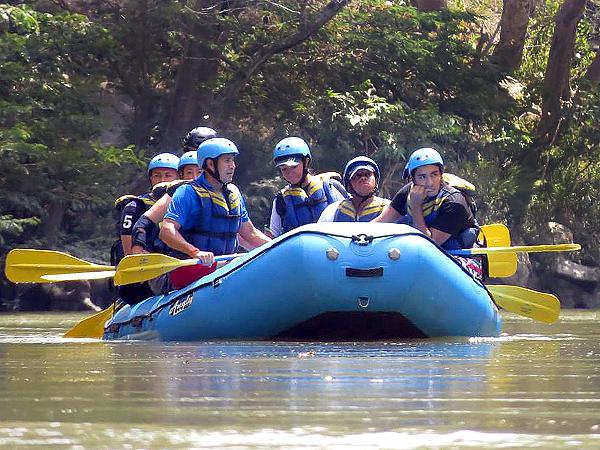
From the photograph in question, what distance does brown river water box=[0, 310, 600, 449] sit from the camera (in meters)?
2.93

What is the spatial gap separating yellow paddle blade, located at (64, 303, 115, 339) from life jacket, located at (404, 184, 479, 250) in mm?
2172

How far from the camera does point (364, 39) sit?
18.7m

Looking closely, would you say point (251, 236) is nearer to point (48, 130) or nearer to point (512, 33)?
point (48, 130)

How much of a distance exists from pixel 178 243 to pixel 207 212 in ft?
1.10

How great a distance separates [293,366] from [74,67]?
1269 centimetres

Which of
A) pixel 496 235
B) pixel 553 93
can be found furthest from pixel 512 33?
pixel 496 235

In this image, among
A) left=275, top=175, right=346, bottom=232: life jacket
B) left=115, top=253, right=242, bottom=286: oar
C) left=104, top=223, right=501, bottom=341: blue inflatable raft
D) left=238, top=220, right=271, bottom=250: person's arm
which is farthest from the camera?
left=275, top=175, right=346, bottom=232: life jacket

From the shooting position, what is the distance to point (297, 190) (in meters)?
8.66

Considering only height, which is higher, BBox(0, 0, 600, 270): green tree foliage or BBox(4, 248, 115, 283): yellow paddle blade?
BBox(0, 0, 600, 270): green tree foliage

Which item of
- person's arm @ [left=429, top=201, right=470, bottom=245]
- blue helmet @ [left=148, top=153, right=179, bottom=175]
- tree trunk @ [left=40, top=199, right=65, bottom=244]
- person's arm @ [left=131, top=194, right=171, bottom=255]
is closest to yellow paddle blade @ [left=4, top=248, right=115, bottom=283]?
person's arm @ [left=131, top=194, right=171, bottom=255]

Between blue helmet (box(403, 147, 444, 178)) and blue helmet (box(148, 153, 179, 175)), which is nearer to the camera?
blue helmet (box(403, 147, 444, 178))

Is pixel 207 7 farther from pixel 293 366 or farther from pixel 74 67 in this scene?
pixel 293 366

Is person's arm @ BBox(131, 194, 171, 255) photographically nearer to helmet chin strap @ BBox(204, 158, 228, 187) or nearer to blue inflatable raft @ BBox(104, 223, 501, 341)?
helmet chin strap @ BBox(204, 158, 228, 187)

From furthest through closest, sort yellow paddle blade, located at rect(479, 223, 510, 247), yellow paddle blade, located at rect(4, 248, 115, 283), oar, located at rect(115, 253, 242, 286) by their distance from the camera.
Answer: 1. yellow paddle blade, located at rect(479, 223, 510, 247)
2. yellow paddle blade, located at rect(4, 248, 115, 283)
3. oar, located at rect(115, 253, 242, 286)
